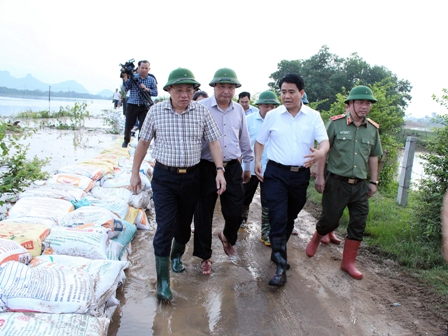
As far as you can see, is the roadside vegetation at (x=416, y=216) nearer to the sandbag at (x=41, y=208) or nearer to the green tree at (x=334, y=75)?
the sandbag at (x=41, y=208)

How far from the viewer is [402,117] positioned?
618 cm

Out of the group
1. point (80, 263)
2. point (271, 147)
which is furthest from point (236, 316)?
point (271, 147)

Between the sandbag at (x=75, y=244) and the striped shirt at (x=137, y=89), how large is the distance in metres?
3.78

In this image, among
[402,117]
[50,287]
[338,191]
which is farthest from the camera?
[402,117]

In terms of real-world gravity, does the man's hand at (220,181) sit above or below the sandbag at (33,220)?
above

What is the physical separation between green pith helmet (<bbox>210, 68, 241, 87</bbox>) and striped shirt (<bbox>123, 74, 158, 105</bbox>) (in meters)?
3.36

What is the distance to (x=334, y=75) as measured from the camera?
25.7 metres

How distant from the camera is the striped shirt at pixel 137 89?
6129 millimetres

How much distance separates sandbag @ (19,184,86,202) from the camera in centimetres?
359

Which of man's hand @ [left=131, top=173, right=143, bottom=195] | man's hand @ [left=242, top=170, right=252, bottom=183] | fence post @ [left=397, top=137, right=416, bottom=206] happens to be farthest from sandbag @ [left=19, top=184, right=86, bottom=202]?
fence post @ [left=397, top=137, right=416, bottom=206]

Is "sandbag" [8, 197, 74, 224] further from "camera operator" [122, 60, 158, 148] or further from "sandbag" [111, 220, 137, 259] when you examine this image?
"camera operator" [122, 60, 158, 148]

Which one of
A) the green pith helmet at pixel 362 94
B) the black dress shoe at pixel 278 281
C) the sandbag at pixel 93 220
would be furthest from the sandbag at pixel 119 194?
the green pith helmet at pixel 362 94

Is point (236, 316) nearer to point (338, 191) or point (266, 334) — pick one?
point (266, 334)

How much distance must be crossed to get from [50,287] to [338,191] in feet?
7.93
